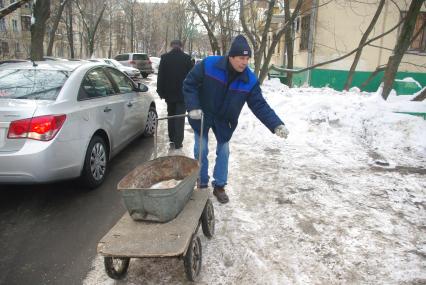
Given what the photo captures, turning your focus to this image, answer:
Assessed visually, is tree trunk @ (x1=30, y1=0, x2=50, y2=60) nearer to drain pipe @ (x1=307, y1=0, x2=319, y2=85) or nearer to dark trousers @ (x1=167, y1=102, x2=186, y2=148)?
dark trousers @ (x1=167, y1=102, x2=186, y2=148)

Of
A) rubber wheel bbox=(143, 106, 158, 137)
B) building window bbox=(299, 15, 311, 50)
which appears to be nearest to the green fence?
building window bbox=(299, 15, 311, 50)

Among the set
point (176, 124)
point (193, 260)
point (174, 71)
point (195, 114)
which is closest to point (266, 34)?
point (174, 71)

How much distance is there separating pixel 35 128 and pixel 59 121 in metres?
0.26

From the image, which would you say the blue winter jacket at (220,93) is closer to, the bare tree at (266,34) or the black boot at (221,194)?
the black boot at (221,194)

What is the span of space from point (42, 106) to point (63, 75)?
83 centimetres

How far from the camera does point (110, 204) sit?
4516mm

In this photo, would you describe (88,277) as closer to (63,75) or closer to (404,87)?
(63,75)

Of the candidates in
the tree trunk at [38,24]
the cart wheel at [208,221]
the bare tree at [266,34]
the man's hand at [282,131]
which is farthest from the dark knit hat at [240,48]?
the tree trunk at [38,24]

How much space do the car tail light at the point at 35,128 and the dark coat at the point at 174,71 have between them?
250 cm

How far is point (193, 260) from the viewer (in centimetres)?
301

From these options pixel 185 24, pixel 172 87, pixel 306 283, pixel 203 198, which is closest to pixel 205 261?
pixel 203 198

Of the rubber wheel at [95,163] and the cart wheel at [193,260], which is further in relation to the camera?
the rubber wheel at [95,163]

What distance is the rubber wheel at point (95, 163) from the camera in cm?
463

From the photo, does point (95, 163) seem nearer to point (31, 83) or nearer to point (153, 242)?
point (31, 83)
